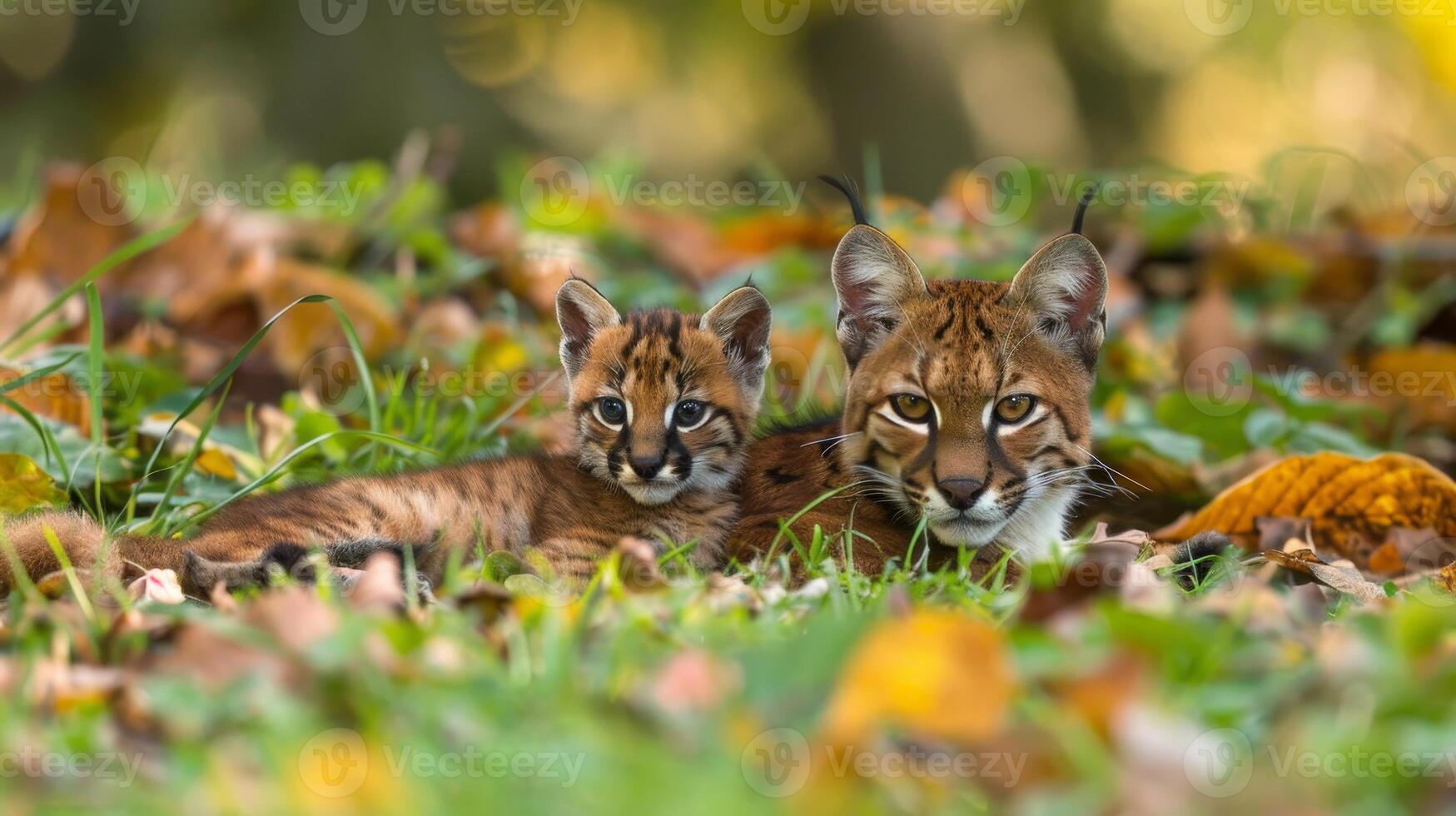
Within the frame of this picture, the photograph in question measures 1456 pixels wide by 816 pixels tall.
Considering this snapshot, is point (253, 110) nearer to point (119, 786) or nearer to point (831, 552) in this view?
point (831, 552)

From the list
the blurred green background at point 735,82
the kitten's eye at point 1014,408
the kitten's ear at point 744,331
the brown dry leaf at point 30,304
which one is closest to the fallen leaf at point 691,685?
the kitten's eye at point 1014,408

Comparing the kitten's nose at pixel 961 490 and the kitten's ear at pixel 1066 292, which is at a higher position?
the kitten's ear at pixel 1066 292

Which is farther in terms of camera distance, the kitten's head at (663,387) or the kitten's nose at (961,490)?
the kitten's head at (663,387)

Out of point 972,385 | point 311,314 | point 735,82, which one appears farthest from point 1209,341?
point 735,82

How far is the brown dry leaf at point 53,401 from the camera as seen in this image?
5.39m

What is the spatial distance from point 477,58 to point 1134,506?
949 centimetres

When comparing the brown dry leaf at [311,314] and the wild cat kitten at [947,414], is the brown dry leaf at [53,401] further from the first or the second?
the wild cat kitten at [947,414]

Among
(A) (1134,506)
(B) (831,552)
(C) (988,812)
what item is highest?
(C) (988,812)

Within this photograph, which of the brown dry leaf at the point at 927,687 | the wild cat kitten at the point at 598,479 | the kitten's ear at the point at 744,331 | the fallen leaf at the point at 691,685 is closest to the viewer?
the brown dry leaf at the point at 927,687

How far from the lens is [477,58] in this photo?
13.4m

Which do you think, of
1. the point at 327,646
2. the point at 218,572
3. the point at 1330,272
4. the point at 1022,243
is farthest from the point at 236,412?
the point at 1330,272

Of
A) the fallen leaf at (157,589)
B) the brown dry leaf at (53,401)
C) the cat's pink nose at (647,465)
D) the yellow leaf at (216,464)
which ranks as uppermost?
the fallen leaf at (157,589)

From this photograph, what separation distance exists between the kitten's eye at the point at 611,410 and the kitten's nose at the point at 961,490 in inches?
46.4

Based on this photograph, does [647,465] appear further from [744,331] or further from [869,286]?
[869,286]
